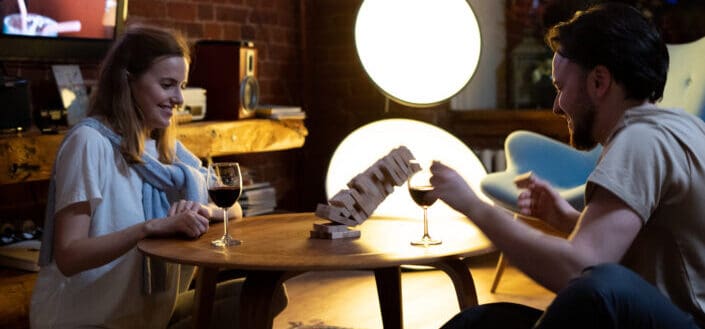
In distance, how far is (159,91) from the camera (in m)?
2.11

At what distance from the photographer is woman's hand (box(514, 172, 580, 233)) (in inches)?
68.5

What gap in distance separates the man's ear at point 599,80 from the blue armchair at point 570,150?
76.6 inches

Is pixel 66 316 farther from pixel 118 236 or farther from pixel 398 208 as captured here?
pixel 398 208

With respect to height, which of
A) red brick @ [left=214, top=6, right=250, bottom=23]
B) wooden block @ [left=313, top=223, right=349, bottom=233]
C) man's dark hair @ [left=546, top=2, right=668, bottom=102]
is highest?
red brick @ [left=214, top=6, right=250, bottom=23]

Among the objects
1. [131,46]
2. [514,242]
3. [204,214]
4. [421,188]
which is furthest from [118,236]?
[514,242]

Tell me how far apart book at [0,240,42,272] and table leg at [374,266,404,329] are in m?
1.34

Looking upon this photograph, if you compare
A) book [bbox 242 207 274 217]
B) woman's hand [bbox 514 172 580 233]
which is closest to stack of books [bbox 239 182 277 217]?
book [bbox 242 207 274 217]

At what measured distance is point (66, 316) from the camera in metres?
1.98

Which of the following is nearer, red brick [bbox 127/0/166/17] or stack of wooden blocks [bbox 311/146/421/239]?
stack of wooden blocks [bbox 311/146/421/239]

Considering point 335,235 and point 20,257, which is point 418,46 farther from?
point 335,235

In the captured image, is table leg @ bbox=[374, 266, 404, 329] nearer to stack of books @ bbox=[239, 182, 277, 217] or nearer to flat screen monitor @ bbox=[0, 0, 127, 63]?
flat screen monitor @ bbox=[0, 0, 127, 63]

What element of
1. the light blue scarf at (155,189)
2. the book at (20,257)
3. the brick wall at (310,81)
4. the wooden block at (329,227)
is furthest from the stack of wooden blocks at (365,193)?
the brick wall at (310,81)

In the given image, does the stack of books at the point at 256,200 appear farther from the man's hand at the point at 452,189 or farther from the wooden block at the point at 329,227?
the man's hand at the point at 452,189

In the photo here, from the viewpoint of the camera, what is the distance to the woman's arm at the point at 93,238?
1.86m
